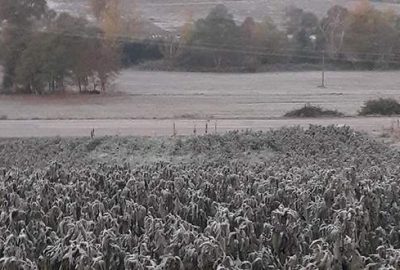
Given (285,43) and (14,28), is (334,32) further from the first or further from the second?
(14,28)

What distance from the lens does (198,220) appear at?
32.8 feet

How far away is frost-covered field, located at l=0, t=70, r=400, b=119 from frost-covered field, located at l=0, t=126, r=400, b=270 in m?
27.1

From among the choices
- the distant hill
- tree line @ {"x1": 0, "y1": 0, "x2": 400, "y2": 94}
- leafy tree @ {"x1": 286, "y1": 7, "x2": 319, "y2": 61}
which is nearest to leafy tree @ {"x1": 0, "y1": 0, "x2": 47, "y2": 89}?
tree line @ {"x1": 0, "y1": 0, "x2": 400, "y2": 94}

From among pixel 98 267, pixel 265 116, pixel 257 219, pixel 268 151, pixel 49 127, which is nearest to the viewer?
pixel 98 267

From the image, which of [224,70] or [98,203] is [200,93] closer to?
[224,70]

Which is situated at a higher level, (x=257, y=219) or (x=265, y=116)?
(x=257, y=219)

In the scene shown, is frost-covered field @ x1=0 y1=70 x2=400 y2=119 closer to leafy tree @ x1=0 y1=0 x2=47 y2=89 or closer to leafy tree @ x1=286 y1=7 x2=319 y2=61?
leafy tree @ x1=0 y1=0 x2=47 y2=89

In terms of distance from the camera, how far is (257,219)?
9.56m

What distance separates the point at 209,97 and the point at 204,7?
6678 cm

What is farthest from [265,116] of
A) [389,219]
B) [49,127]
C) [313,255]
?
[313,255]

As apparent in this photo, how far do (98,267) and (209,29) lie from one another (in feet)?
243

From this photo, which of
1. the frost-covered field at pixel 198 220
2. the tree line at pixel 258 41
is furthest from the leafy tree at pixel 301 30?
the frost-covered field at pixel 198 220

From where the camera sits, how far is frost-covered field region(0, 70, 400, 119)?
43.5 m

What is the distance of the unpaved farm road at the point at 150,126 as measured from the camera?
107 feet
